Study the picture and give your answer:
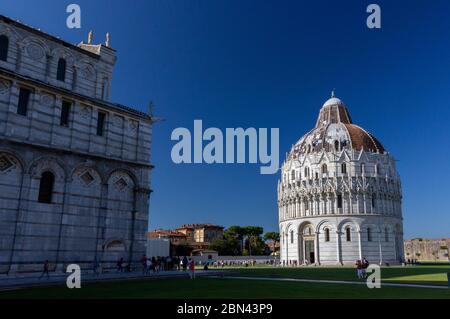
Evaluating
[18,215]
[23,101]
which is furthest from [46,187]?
[23,101]

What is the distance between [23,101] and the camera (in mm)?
25531

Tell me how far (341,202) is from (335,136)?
13916 millimetres

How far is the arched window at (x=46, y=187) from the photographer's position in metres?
25.2

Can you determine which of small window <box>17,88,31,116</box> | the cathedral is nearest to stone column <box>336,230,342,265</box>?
the cathedral

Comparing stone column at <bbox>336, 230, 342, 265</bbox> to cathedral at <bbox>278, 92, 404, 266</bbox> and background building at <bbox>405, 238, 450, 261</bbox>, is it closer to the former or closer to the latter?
cathedral at <bbox>278, 92, 404, 266</bbox>

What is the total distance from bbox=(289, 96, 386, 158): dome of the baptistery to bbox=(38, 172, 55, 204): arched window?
5828cm

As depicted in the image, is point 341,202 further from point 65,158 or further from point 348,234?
point 65,158

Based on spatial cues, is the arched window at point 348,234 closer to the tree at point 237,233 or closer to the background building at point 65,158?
the tree at point 237,233

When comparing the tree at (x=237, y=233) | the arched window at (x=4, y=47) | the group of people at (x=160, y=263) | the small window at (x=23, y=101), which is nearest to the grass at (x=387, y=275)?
the group of people at (x=160, y=263)

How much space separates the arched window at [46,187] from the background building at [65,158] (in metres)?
0.06

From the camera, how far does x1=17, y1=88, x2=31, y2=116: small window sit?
2525 centimetres

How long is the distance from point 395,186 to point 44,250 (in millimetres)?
65286
